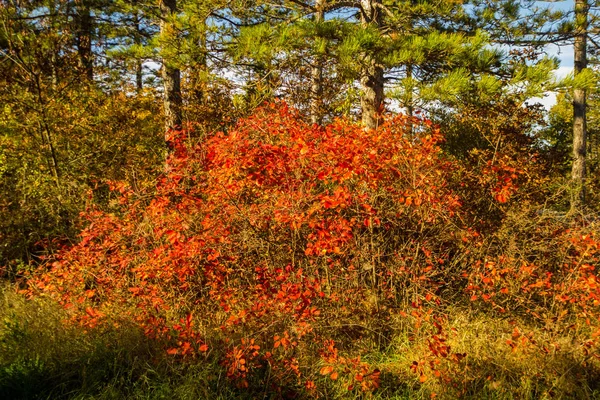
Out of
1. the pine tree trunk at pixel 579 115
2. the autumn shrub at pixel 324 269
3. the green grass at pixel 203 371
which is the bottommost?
the green grass at pixel 203 371

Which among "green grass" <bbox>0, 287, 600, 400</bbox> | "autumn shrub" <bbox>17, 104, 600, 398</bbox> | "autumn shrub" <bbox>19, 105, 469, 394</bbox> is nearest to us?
"green grass" <bbox>0, 287, 600, 400</bbox>

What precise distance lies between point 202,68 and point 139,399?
20.1 feet

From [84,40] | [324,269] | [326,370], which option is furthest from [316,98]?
[326,370]

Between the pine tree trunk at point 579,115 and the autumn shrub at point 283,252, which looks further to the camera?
the pine tree trunk at point 579,115

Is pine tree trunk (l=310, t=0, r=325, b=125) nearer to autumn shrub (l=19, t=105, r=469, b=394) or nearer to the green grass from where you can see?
autumn shrub (l=19, t=105, r=469, b=394)

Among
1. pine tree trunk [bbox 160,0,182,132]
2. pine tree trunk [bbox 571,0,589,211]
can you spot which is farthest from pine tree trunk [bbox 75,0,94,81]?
pine tree trunk [bbox 571,0,589,211]

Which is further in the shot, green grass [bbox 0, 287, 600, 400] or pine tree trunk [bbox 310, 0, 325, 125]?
pine tree trunk [bbox 310, 0, 325, 125]

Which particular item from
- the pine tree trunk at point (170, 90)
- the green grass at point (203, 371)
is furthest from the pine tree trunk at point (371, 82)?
the green grass at point (203, 371)

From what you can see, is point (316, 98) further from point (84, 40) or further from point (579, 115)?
point (579, 115)

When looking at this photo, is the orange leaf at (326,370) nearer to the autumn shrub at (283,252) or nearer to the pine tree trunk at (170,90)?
the autumn shrub at (283,252)

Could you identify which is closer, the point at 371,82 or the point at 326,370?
the point at 326,370

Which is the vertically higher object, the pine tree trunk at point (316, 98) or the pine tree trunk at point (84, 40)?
the pine tree trunk at point (84, 40)

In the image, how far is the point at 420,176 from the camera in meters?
4.92

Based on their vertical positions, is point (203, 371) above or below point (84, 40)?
below
